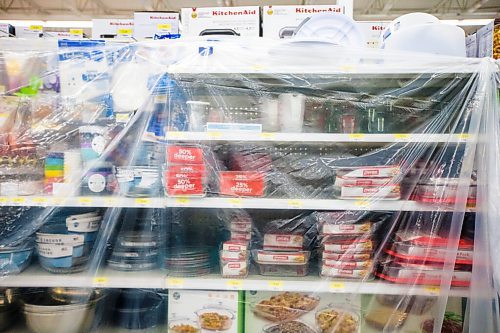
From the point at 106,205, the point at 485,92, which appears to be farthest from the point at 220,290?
the point at 485,92

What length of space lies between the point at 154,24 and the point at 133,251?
3.86 feet

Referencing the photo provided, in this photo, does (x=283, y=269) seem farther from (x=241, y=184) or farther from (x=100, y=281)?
(x=100, y=281)

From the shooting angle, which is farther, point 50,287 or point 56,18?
point 56,18

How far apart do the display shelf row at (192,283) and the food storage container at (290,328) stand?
5.6 inches

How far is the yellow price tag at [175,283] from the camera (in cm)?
137

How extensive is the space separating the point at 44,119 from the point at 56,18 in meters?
6.39

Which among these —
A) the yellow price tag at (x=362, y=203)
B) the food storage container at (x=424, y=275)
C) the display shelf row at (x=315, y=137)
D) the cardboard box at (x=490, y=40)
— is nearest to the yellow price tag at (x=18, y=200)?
the display shelf row at (x=315, y=137)

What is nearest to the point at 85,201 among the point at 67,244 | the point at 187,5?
Answer: the point at 67,244

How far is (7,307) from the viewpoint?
57.7 inches

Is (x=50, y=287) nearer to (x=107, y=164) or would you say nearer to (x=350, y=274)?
(x=107, y=164)

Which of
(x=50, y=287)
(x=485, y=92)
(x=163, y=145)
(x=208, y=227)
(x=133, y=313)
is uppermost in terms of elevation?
(x=485, y=92)

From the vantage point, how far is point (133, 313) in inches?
58.7

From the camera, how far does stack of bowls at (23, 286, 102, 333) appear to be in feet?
4.51

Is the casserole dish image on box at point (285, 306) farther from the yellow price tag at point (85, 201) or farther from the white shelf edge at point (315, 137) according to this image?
the yellow price tag at point (85, 201)
